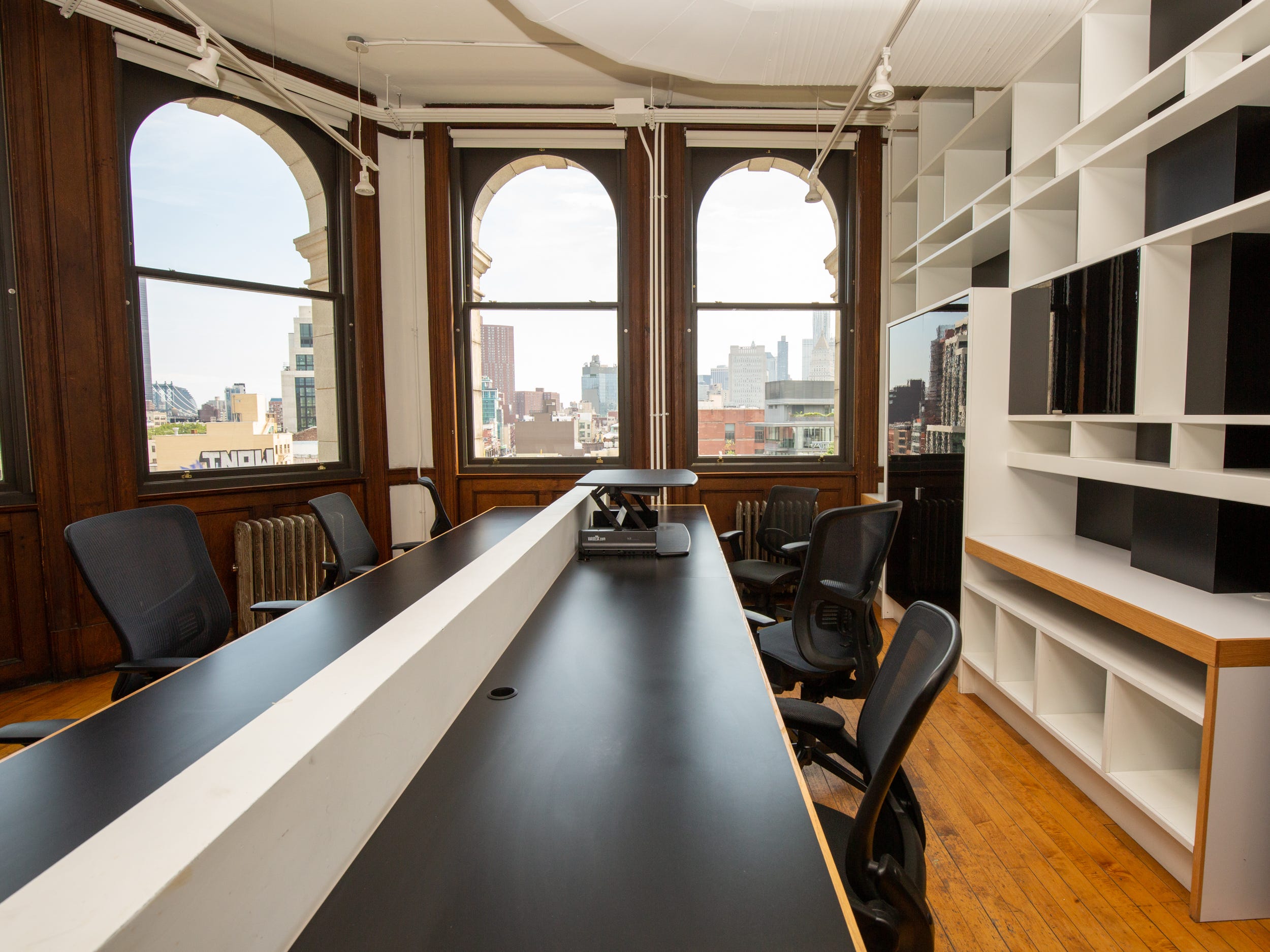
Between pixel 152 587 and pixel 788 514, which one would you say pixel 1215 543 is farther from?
pixel 152 587

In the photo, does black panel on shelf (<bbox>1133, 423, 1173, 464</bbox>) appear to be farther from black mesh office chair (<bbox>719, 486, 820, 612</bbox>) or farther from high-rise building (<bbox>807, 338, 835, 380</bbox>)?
high-rise building (<bbox>807, 338, 835, 380</bbox>)

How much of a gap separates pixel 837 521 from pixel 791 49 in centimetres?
241

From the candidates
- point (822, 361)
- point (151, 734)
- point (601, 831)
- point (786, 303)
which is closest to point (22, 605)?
point (151, 734)

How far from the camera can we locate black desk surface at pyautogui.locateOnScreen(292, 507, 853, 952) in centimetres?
76

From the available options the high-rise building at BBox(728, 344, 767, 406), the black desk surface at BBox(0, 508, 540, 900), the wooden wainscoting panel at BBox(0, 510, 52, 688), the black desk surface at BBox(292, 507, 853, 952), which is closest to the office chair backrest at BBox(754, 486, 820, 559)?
the high-rise building at BBox(728, 344, 767, 406)

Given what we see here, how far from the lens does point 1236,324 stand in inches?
82.3

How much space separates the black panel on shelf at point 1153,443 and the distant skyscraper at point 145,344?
4933mm

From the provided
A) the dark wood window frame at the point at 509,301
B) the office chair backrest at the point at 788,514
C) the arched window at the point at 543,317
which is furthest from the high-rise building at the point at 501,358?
the office chair backrest at the point at 788,514

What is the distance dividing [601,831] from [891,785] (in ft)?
1.99

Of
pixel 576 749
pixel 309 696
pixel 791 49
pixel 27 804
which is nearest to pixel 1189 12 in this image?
pixel 791 49

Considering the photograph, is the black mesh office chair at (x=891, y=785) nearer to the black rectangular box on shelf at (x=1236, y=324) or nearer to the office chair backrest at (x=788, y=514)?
the black rectangular box on shelf at (x=1236, y=324)

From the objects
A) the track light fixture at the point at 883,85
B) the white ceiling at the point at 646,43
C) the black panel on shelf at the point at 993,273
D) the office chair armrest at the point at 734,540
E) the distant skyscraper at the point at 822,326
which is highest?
the white ceiling at the point at 646,43

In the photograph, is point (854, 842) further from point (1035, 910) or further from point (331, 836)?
point (1035, 910)

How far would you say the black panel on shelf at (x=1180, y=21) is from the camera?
2295 millimetres
